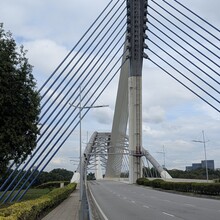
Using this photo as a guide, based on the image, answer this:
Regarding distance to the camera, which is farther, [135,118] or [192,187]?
[135,118]

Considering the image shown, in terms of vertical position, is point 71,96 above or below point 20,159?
above

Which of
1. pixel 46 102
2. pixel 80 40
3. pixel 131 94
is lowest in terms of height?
pixel 46 102

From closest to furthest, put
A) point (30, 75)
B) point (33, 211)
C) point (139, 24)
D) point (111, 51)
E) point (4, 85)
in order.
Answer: point (33, 211) < point (4, 85) < point (30, 75) < point (111, 51) < point (139, 24)

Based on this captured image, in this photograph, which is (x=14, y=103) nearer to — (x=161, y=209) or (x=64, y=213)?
(x=64, y=213)

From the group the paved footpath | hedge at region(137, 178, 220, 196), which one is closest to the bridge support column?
hedge at region(137, 178, 220, 196)

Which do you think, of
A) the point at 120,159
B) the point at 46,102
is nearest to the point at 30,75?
the point at 46,102

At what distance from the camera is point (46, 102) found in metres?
30.7

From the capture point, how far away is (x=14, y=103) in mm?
19578

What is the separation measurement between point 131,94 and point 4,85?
1874 inches

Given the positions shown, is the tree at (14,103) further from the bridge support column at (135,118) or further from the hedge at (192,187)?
the bridge support column at (135,118)

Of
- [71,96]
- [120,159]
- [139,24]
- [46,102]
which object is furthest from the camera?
[120,159]

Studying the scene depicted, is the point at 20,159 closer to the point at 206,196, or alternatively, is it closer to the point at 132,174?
the point at 206,196

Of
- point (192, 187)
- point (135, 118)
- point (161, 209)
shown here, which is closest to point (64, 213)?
point (161, 209)

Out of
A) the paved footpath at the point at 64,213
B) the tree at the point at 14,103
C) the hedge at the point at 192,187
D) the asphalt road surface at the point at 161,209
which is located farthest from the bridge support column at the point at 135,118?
the tree at the point at 14,103
